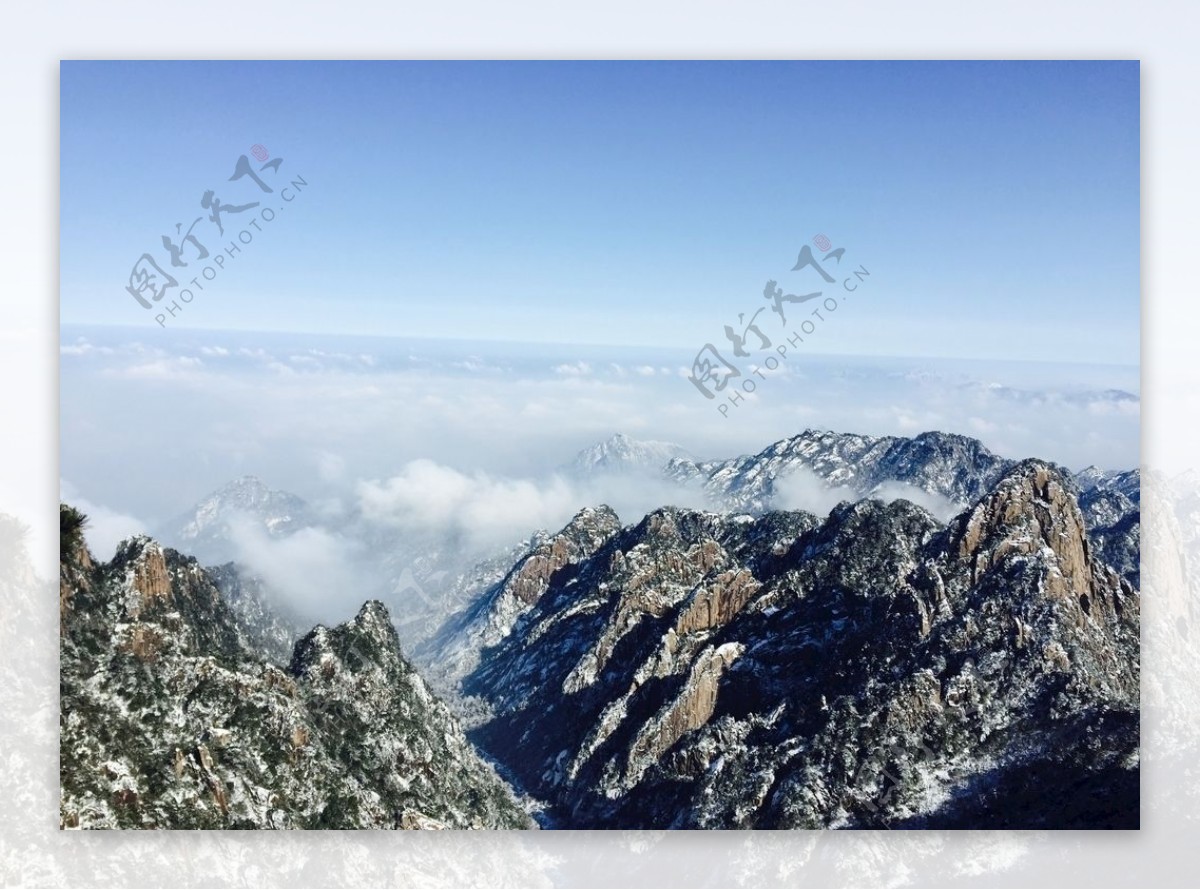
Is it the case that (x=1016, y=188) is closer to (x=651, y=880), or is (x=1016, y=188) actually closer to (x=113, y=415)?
(x=651, y=880)

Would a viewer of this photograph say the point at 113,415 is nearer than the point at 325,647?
Yes

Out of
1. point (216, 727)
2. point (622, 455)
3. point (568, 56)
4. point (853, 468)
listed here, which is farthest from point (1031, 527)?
point (216, 727)

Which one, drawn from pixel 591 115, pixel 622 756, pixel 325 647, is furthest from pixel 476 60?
pixel 622 756

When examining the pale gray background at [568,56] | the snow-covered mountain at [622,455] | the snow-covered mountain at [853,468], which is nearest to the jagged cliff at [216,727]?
the pale gray background at [568,56]

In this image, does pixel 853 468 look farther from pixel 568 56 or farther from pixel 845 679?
pixel 568 56

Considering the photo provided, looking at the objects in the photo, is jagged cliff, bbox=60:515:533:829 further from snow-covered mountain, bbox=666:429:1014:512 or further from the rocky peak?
the rocky peak

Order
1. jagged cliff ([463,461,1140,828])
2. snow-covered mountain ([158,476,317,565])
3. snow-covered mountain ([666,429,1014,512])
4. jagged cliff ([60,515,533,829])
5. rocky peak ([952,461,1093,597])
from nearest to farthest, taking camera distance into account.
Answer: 1. jagged cliff ([60,515,533,829])
2. jagged cliff ([463,461,1140,828])
3. snow-covered mountain ([158,476,317,565])
4. rocky peak ([952,461,1093,597])
5. snow-covered mountain ([666,429,1014,512])

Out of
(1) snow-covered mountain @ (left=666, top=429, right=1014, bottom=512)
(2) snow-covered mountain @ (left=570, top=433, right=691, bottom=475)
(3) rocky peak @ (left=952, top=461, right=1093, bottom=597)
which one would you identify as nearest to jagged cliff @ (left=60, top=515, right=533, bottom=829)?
(2) snow-covered mountain @ (left=570, top=433, right=691, bottom=475)

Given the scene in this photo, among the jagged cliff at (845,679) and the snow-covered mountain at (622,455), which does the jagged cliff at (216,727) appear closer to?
the jagged cliff at (845,679)
